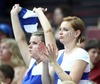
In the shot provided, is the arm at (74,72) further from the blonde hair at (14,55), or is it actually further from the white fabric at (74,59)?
the blonde hair at (14,55)

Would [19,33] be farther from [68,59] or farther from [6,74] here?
[68,59]

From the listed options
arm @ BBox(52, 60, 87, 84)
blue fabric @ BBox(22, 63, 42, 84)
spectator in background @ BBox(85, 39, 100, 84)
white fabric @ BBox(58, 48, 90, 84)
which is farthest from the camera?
spectator in background @ BBox(85, 39, 100, 84)

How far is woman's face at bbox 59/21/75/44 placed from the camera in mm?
6160

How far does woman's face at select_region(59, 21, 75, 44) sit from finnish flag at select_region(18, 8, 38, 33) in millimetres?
758

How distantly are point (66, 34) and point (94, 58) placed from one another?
230 centimetres

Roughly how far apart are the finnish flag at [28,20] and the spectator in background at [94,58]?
64.6 inches

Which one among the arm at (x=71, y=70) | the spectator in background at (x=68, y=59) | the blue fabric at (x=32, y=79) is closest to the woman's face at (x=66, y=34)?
the spectator in background at (x=68, y=59)

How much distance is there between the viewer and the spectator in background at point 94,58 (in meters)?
8.21

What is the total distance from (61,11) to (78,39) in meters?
4.83

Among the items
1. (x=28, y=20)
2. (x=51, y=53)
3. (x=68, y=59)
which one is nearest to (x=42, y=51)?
(x=51, y=53)

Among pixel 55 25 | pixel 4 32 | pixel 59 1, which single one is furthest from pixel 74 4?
pixel 4 32

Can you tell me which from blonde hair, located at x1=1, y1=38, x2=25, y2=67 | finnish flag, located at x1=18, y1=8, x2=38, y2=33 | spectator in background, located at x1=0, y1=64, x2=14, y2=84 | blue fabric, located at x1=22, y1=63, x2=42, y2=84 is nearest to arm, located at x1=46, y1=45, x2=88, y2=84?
blue fabric, located at x1=22, y1=63, x2=42, y2=84

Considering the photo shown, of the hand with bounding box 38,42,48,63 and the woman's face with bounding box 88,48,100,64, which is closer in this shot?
the hand with bounding box 38,42,48,63

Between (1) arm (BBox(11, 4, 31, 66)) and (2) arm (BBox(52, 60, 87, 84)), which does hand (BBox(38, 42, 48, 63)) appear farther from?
(1) arm (BBox(11, 4, 31, 66))
